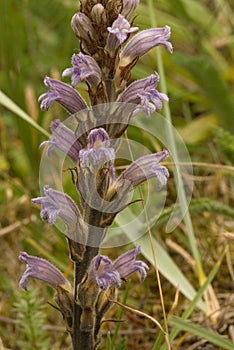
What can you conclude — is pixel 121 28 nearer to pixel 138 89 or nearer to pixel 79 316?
pixel 138 89

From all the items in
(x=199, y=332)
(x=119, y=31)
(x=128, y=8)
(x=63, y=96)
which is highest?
(x=128, y=8)

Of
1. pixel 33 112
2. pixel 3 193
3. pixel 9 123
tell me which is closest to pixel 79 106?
pixel 3 193

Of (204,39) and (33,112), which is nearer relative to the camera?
(33,112)

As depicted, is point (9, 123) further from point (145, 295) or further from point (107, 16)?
point (107, 16)

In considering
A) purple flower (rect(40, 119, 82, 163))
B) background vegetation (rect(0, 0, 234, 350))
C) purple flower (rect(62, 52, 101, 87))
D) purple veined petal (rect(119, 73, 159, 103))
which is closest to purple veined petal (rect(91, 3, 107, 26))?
purple flower (rect(62, 52, 101, 87))

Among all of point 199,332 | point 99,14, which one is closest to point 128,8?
point 99,14

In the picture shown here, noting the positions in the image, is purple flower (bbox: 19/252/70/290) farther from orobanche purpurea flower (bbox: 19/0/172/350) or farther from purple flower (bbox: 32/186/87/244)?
purple flower (bbox: 32/186/87/244)
